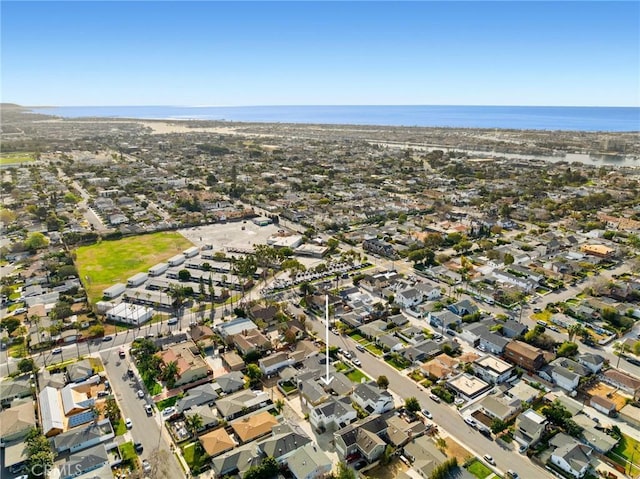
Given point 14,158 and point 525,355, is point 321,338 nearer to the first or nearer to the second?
point 525,355

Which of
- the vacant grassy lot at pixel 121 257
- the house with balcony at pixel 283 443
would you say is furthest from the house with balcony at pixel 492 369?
the vacant grassy lot at pixel 121 257

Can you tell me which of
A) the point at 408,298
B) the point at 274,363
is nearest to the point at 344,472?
the point at 274,363

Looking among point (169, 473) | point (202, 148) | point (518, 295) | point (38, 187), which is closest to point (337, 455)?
point (169, 473)

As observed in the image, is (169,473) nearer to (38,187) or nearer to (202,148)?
(38,187)

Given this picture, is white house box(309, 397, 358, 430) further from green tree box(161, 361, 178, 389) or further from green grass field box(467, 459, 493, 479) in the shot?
green tree box(161, 361, 178, 389)

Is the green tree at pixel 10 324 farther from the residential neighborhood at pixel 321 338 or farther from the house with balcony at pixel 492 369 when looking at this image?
the house with balcony at pixel 492 369

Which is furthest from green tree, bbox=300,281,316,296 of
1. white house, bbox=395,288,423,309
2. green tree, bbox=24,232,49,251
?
green tree, bbox=24,232,49,251
